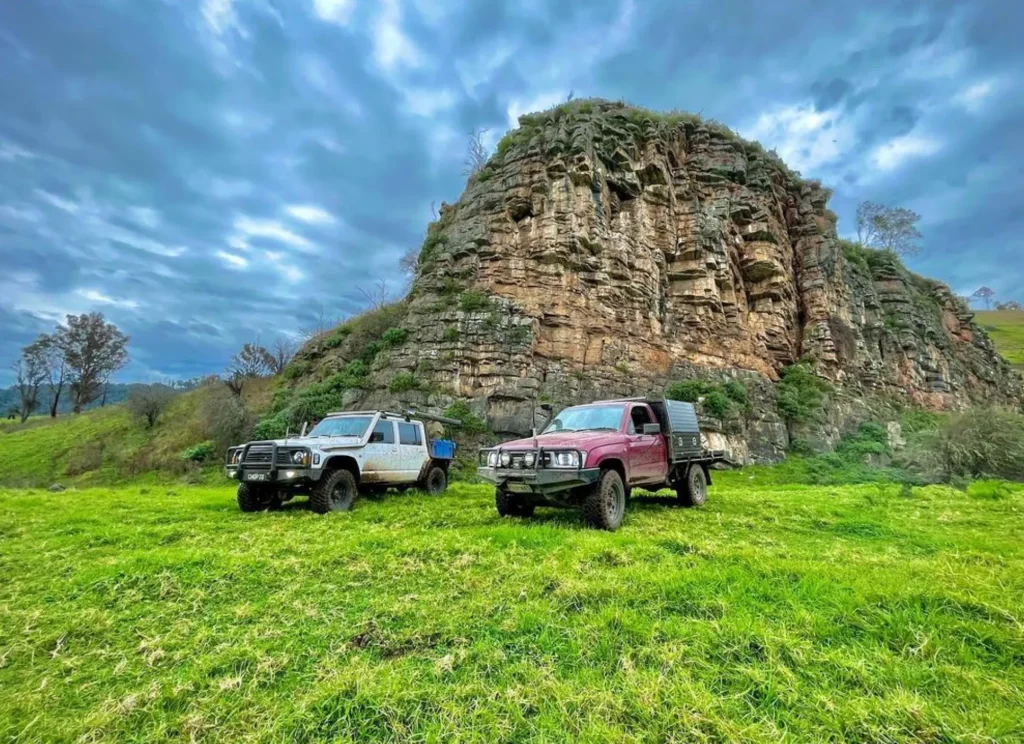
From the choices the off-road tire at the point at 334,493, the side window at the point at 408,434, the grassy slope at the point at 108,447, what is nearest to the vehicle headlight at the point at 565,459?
the off-road tire at the point at 334,493

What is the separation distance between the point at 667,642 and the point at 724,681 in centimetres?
43

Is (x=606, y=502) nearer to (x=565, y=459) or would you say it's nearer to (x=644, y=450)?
(x=565, y=459)

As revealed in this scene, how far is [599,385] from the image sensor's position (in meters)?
19.4

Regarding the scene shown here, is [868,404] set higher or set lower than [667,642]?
higher

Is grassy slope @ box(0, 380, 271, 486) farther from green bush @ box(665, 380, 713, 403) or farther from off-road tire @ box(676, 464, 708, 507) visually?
green bush @ box(665, 380, 713, 403)

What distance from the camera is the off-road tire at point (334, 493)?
8461 millimetres

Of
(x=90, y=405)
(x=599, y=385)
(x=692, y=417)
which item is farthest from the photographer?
(x=90, y=405)

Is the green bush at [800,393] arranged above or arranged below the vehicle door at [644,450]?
above

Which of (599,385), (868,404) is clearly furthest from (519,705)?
(868,404)

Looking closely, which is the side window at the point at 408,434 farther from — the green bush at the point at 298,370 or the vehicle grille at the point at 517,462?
the green bush at the point at 298,370

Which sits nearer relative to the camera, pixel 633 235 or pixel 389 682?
pixel 389 682

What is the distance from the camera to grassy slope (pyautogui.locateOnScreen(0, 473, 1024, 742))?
2.38m

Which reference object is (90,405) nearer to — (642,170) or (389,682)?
(642,170)

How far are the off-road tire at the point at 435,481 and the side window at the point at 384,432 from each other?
1.60 meters
